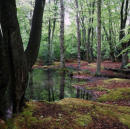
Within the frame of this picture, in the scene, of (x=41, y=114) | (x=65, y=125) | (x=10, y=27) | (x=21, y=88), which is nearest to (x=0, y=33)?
(x=10, y=27)

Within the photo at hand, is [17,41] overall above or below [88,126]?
above

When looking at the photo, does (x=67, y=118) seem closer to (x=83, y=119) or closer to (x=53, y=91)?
(x=83, y=119)

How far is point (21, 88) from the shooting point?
345 centimetres

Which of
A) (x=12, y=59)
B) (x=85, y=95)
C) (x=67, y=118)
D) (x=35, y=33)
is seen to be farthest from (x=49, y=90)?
(x=12, y=59)

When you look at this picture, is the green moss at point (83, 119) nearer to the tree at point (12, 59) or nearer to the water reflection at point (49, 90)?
the tree at point (12, 59)

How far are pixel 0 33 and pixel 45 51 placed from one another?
2315 cm

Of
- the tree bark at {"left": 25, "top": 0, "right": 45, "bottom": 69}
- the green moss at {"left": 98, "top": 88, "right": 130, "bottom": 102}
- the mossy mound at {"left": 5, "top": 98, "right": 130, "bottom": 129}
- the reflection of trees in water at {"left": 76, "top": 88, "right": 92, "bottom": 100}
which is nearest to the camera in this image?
the mossy mound at {"left": 5, "top": 98, "right": 130, "bottom": 129}

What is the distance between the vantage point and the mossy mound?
3227 millimetres

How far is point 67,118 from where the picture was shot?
11.8 ft

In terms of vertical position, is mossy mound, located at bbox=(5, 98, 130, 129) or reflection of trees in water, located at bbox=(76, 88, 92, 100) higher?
mossy mound, located at bbox=(5, 98, 130, 129)

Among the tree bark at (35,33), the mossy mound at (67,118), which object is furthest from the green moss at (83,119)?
the tree bark at (35,33)

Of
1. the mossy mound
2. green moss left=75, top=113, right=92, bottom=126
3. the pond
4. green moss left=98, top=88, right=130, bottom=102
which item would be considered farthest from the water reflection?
green moss left=75, top=113, right=92, bottom=126

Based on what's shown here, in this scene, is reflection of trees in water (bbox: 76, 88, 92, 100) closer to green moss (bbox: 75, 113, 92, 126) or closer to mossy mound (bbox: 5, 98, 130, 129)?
mossy mound (bbox: 5, 98, 130, 129)

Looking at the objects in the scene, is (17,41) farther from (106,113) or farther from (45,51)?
(45,51)
